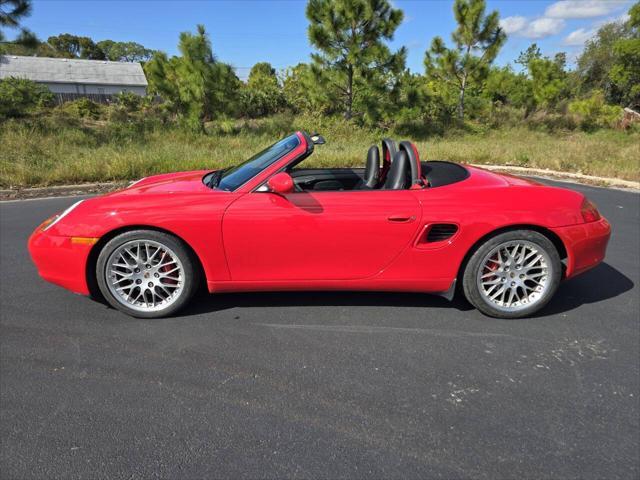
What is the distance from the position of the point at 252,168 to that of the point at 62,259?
146 centimetres

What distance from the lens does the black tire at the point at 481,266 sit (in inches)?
118

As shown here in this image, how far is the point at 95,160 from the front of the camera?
9.26 meters

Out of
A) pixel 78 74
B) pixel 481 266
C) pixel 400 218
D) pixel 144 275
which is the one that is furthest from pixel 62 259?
pixel 78 74

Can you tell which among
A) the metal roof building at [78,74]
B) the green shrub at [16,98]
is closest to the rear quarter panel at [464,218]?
the green shrub at [16,98]

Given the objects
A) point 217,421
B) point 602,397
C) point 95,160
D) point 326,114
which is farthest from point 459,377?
point 326,114

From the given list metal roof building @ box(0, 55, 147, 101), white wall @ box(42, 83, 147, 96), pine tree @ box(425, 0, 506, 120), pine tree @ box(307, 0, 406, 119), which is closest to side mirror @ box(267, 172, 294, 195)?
pine tree @ box(307, 0, 406, 119)

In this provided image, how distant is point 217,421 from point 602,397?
200cm

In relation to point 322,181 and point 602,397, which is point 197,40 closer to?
point 322,181

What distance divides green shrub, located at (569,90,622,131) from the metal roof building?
140 ft

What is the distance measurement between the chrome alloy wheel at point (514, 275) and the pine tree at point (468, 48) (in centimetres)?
1937

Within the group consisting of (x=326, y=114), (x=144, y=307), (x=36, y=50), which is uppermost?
(x=36, y=50)

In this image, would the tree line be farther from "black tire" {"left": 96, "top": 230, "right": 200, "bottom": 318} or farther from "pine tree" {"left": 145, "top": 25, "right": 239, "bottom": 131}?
"black tire" {"left": 96, "top": 230, "right": 200, "bottom": 318}

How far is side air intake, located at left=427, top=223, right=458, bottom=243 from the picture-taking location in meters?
2.96

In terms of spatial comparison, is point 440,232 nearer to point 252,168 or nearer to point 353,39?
point 252,168
